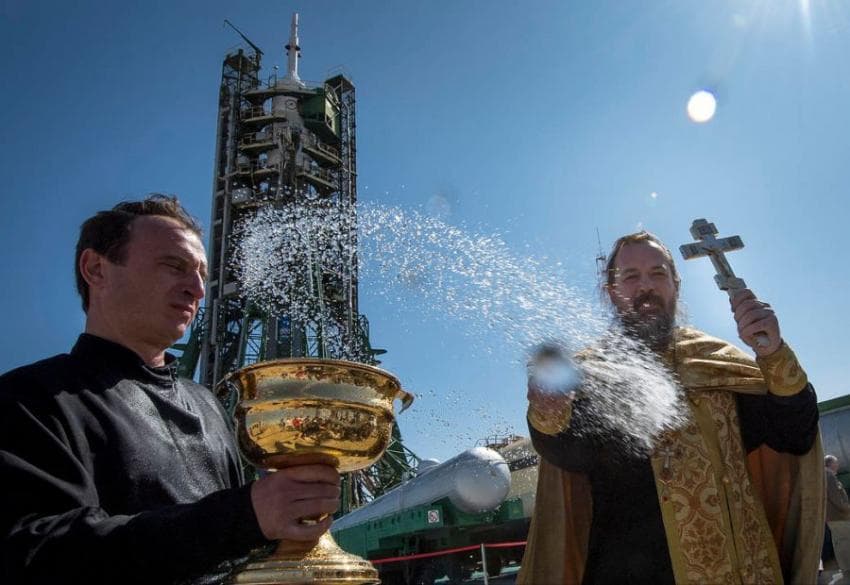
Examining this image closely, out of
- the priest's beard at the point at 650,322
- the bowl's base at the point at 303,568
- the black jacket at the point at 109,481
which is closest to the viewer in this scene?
the black jacket at the point at 109,481

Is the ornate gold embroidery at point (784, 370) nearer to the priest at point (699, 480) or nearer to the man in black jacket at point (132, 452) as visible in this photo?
the priest at point (699, 480)

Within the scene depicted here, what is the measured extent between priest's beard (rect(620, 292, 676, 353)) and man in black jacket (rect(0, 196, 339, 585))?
1644mm

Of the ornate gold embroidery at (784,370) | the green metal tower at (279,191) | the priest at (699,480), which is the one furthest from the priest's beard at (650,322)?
the green metal tower at (279,191)

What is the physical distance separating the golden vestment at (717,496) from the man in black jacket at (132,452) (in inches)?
45.5

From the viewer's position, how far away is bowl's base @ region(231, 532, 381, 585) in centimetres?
133

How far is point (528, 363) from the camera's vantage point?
1984mm

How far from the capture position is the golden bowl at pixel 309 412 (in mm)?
1382

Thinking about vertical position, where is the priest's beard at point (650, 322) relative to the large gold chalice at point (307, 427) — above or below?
above

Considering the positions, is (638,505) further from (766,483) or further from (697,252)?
(697,252)

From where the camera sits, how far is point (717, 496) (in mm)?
2240

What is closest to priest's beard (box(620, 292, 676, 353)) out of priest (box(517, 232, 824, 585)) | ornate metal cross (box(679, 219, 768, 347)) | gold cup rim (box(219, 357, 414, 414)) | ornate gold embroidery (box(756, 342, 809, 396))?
priest (box(517, 232, 824, 585))

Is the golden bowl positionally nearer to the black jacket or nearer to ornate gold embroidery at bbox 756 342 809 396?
the black jacket

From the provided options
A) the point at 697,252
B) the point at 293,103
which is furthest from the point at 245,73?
the point at 697,252

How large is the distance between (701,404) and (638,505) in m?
0.45
